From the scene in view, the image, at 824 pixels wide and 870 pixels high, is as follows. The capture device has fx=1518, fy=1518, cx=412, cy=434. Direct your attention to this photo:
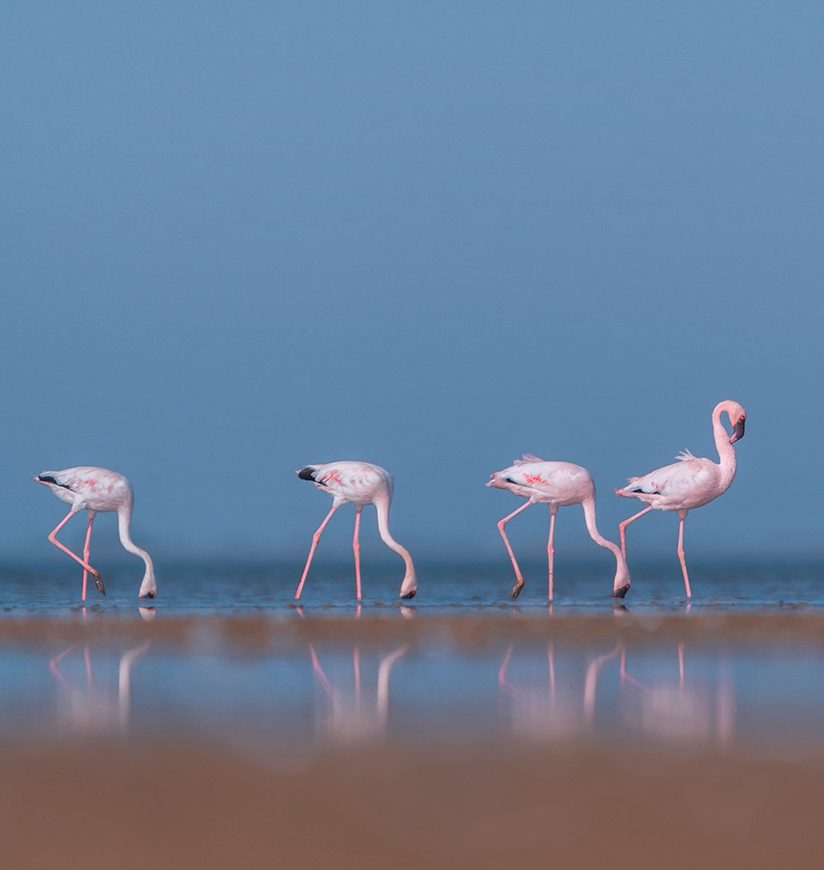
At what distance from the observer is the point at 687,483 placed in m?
14.7

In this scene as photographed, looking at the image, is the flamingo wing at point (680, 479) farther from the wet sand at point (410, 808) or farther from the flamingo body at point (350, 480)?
the wet sand at point (410, 808)

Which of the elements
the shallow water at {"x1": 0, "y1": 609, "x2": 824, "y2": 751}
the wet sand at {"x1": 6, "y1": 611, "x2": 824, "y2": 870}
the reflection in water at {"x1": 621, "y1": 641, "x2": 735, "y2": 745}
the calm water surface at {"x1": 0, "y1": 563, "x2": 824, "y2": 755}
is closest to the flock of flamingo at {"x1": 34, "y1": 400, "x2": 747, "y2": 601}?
the calm water surface at {"x1": 0, "y1": 563, "x2": 824, "y2": 755}

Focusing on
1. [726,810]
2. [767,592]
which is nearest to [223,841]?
[726,810]

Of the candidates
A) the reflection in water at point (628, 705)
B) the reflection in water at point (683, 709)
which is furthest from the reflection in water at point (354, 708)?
the reflection in water at point (683, 709)

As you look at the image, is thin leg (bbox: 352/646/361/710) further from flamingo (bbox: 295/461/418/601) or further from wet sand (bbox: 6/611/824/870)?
flamingo (bbox: 295/461/418/601)

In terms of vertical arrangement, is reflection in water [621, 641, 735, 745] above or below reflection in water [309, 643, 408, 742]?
above

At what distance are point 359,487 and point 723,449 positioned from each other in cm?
367

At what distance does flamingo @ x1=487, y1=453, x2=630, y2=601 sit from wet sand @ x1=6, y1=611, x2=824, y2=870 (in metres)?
8.38

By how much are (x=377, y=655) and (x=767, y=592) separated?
898cm

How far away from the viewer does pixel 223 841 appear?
170 inches

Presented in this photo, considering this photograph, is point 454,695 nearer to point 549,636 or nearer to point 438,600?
point 549,636

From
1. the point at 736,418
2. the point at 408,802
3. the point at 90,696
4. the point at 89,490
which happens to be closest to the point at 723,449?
the point at 736,418

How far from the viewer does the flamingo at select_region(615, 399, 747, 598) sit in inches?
Answer: 581

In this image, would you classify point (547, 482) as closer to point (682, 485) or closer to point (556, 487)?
point (556, 487)
